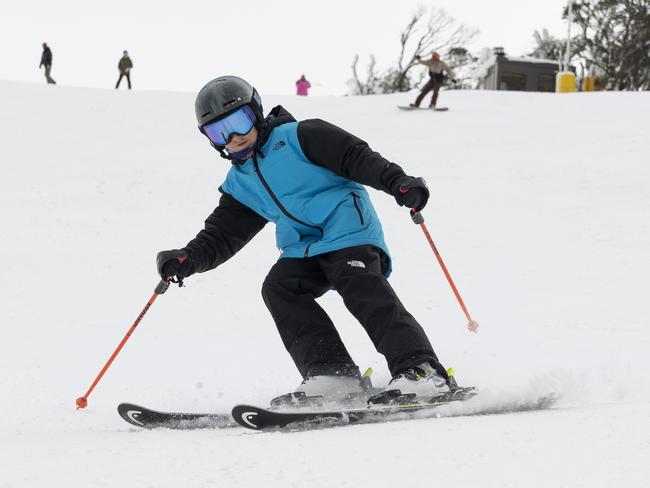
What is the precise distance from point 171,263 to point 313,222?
0.66 metres

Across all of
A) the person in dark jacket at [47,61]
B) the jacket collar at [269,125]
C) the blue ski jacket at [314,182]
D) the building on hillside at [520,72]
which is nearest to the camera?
the blue ski jacket at [314,182]

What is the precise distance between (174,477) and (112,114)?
1448 centimetres

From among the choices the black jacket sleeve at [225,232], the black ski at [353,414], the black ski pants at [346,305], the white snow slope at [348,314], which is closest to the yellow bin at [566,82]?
the white snow slope at [348,314]

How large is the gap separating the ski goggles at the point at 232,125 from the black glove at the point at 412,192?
73cm

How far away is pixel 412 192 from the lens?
3135 mm

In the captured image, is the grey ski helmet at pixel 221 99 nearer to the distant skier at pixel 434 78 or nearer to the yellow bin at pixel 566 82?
the distant skier at pixel 434 78

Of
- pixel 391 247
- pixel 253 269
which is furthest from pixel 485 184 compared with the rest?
pixel 253 269

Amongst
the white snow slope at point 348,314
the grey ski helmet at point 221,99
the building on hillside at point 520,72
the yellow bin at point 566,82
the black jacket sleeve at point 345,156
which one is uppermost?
the grey ski helmet at point 221,99

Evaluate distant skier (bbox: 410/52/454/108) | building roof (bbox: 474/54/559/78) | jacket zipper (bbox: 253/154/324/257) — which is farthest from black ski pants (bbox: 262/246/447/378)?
building roof (bbox: 474/54/559/78)

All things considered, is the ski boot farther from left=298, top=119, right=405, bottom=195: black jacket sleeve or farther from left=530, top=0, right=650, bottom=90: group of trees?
left=530, top=0, right=650, bottom=90: group of trees

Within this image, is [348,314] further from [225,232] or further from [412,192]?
[412,192]

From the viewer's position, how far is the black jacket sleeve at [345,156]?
3240 mm

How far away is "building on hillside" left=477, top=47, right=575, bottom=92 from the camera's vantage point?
42.4 m

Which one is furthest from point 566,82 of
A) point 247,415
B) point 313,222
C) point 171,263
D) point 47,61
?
point 247,415
